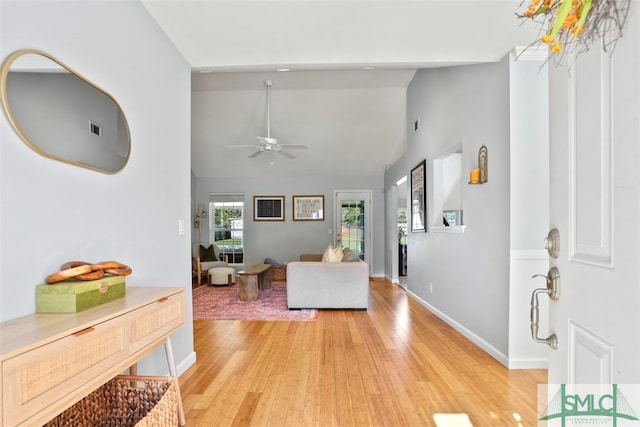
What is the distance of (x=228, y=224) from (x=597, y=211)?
7489 mm

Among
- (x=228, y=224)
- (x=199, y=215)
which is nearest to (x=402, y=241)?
A: (x=228, y=224)

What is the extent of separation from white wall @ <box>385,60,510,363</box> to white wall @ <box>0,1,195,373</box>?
2.53 meters

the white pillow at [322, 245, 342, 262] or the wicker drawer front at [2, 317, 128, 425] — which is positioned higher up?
the wicker drawer front at [2, 317, 128, 425]

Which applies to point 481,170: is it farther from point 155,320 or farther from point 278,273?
point 278,273

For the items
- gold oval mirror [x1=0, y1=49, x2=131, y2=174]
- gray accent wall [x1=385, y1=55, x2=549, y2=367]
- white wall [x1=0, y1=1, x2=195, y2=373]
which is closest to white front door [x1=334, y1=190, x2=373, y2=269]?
gray accent wall [x1=385, y1=55, x2=549, y2=367]

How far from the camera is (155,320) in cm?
145

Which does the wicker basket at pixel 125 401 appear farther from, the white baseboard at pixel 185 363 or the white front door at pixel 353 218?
the white front door at pixel 353 218

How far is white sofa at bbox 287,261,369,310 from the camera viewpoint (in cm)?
406

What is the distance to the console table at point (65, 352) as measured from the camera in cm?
81

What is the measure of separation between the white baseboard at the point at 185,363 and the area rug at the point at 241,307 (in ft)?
4.12

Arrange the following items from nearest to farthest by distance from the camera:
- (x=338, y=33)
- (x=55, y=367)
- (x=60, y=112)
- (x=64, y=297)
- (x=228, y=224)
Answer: (x=55, y=367) → (x=64, y=297) → (x=60, y=112) → (x=338, y=33) → (x=228, y=224)

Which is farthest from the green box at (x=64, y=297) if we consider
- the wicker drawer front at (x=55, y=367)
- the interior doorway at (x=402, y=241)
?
the interior doorway at (x=402, y=241)

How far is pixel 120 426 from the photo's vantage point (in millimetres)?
1551

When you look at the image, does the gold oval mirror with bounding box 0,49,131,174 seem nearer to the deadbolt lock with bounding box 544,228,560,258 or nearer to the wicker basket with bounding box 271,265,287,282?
the deadbolt lock with bounding box 544,228,560,258
